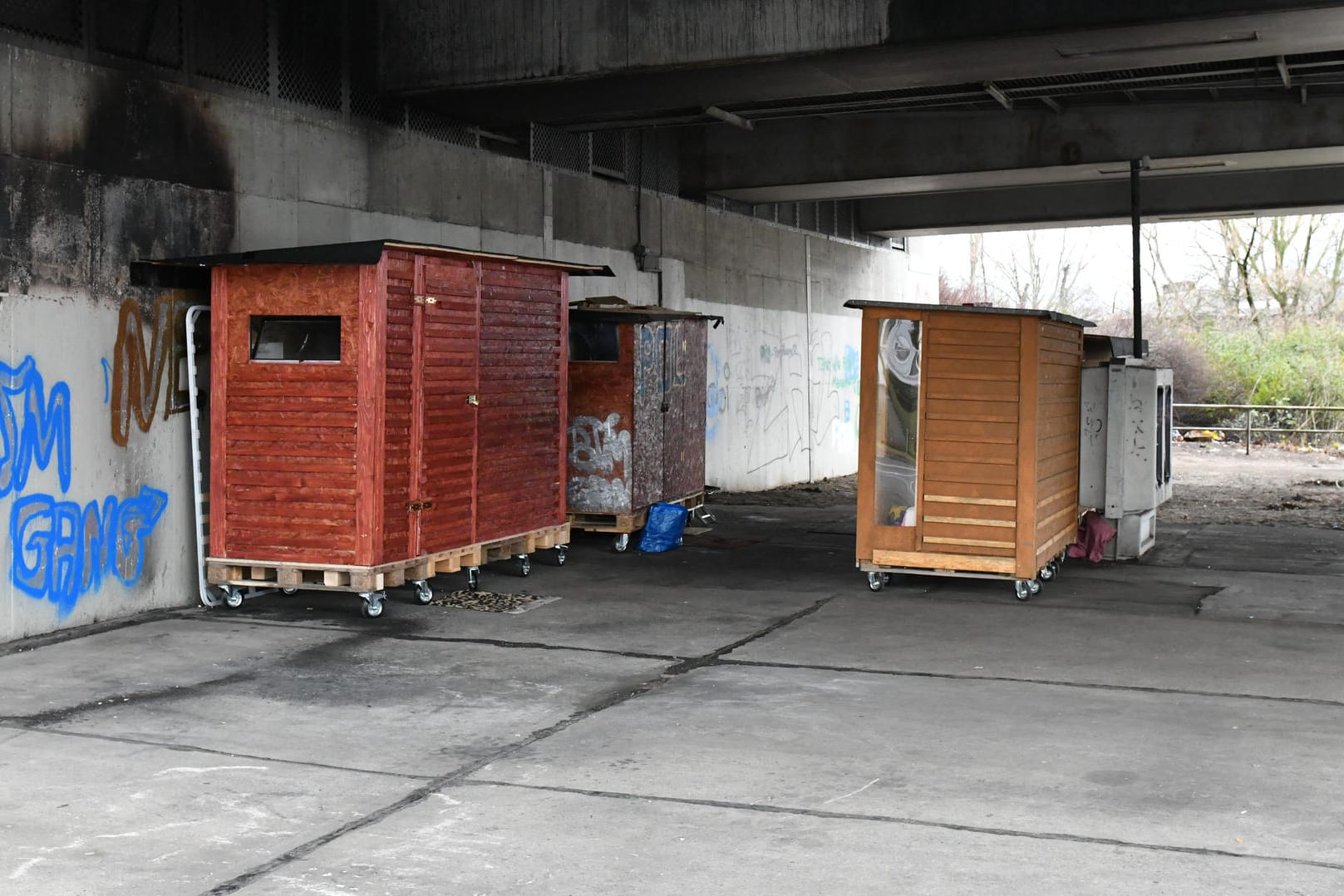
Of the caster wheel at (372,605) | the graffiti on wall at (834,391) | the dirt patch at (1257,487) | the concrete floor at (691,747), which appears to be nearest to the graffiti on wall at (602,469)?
the concrete floor at (691,747)

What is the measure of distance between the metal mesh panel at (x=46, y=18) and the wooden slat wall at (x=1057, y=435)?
7.39 metres

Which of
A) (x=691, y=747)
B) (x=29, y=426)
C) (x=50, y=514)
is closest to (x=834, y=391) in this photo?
(x=50, y=514)

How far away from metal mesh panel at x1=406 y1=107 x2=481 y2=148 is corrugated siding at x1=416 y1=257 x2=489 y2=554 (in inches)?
123

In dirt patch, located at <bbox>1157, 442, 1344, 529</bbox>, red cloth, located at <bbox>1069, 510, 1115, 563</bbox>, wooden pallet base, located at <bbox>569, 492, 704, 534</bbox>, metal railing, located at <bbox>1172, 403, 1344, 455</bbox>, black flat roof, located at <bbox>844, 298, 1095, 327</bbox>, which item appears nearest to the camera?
black flat roof, located at <bbox>844, 298, 1095, 327</bbox>

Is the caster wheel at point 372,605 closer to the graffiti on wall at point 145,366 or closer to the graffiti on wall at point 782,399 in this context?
the graffiti on wall at point 145,366

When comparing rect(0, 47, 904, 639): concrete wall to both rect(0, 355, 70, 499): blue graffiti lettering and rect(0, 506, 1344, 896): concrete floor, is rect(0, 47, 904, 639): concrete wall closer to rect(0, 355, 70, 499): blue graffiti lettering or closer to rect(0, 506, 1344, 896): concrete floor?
rect(0, 355, 70, 499): blue graffiti lettering

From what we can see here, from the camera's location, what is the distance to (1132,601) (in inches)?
436

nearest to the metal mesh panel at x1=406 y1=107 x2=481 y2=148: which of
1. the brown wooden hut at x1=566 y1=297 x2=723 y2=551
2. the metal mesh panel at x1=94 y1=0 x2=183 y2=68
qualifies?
the brown wooden hut at x1=566 y1=297 x2=723 y2=551

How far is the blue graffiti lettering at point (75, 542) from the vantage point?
30.1 feet

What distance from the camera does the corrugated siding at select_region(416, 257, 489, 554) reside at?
33.9 feet

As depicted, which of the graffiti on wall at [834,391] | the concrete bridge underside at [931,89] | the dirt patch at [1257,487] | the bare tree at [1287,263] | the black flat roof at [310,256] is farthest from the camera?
the bare tree at [1287,263]

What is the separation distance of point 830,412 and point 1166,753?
17.4m

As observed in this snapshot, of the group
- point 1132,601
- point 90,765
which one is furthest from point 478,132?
point 90,765

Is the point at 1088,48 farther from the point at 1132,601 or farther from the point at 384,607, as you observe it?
the point at 384,607
